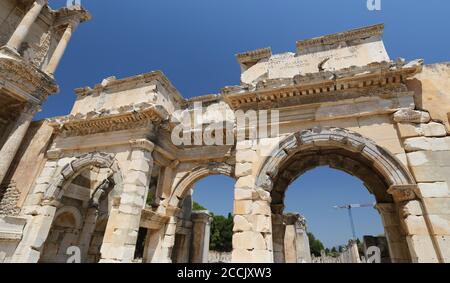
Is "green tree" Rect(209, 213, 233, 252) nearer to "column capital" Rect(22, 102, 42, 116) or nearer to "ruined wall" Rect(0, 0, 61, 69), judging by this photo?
"column capital" Rect(22, 102, 42, 116)

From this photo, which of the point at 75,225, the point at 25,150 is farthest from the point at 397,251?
the point at 25,150

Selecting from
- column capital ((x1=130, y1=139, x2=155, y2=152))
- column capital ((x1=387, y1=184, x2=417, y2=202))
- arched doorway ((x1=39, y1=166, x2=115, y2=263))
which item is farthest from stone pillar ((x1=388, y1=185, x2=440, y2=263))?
arched doorway ((x1=39, y1=166, x2=115, y2=263))

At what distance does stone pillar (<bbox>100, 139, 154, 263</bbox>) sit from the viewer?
713 centimetres

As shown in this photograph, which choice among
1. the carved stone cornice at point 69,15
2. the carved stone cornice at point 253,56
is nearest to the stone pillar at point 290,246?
the carved stone cornice at point 253,56

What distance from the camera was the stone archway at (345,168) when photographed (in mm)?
4605

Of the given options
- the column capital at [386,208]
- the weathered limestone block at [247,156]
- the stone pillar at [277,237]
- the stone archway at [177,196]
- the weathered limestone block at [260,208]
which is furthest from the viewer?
the stone archway at [177,196]

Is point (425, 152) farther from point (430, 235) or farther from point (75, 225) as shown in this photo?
point (75, 225)

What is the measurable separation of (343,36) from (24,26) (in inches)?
546

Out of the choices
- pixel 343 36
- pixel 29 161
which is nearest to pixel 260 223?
pixel 343 36

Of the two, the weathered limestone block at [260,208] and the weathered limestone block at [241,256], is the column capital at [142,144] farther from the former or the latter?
the weathered limestone block at [241,256]

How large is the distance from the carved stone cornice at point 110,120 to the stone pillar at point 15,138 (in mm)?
1138

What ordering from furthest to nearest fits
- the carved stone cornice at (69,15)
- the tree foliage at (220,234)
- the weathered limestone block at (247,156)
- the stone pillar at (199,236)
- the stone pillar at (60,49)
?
1. the tree foliage at (220,234)
2. the carved stone cornice at (69,15)
3. the stone pillar at (60,49)
4. the stone pillar at (199,236)
5. the weathered limestone block at (247,156)

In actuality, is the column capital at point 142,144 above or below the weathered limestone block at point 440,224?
above

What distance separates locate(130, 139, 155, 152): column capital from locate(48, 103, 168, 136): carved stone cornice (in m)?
0.70
